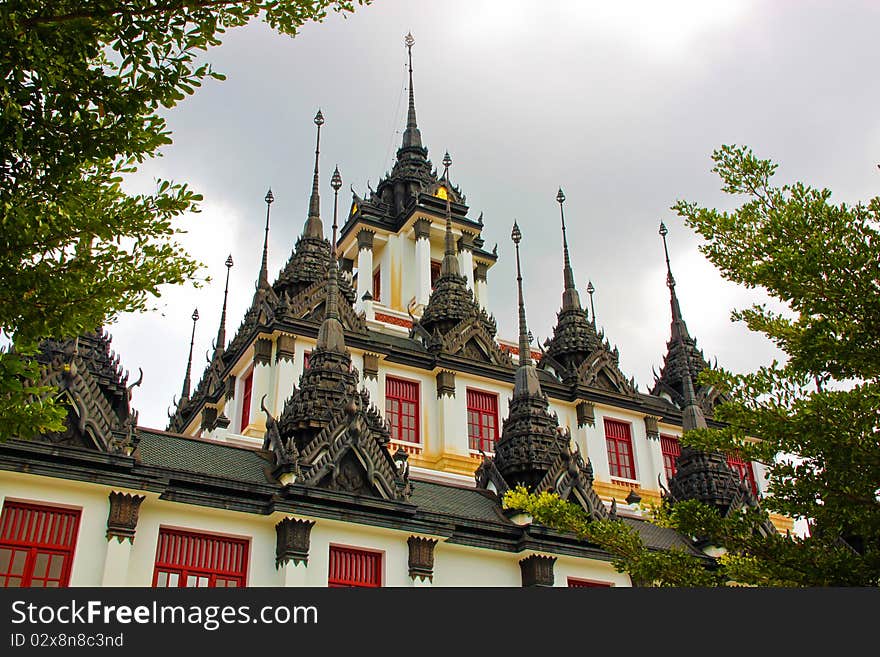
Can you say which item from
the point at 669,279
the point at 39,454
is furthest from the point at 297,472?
the point at 669,279

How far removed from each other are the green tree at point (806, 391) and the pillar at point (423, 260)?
88.7 ft

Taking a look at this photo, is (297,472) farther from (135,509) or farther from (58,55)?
(58,55)

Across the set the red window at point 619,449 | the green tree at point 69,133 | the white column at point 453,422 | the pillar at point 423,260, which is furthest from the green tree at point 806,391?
the pillar at point 423,260

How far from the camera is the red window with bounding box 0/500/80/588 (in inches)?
642

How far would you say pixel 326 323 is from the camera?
26.5m

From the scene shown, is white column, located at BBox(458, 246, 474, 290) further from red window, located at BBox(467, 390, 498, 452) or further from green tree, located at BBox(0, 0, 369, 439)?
green tree, located at BBox(0, 0, 369, 439)

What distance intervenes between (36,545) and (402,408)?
15.7 meters

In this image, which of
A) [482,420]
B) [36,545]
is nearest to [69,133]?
[36,545]

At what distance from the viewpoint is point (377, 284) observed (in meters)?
44.4

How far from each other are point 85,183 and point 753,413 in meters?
9.26

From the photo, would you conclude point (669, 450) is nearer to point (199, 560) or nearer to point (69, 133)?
point (199, 560)

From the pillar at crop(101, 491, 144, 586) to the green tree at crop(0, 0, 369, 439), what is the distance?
286 inches

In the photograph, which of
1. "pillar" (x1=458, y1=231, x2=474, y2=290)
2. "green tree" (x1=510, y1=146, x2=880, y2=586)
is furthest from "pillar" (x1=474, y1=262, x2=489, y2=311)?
"green tree" (x1=510, y1=146, x2=880, y2=586)

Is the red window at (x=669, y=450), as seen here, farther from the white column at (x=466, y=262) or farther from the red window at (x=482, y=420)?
the white column at (x=466, y=262)
